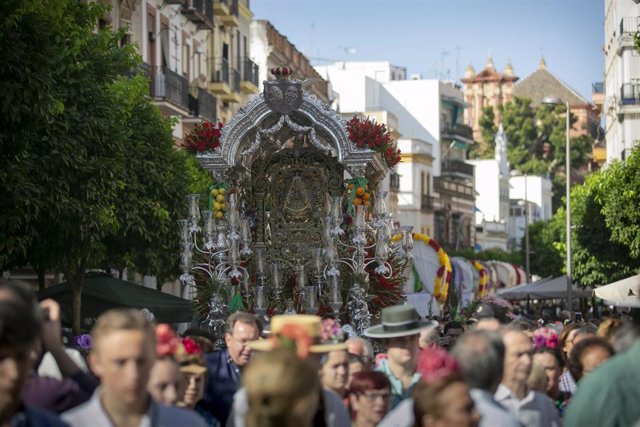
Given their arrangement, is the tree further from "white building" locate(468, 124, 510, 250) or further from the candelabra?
"white building" locate(468, 124, 510, 250)

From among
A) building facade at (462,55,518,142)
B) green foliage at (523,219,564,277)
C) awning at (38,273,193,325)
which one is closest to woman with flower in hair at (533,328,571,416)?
awning at (38,273,193,325)

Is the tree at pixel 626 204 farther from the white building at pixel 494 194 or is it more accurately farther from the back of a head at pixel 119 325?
the white building at pixel 494 194

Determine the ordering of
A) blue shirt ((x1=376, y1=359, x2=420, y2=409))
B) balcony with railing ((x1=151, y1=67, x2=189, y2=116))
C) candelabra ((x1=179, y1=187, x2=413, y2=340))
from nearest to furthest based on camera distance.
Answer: blue shirt ((x1=376, y1=359, x2=420, y2=409))
candelabra ((x1=179, y1=187, x2=413, y2=340))
balcony with railing ((x1=151, y1=67, x2=189, y2=116))

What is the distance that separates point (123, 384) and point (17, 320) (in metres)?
0.49

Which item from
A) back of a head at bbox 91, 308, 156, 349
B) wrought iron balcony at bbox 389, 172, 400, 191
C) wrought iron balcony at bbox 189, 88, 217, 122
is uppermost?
wrought iron balcony at bbox 189, 88, 217, 122

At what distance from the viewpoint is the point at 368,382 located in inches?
350

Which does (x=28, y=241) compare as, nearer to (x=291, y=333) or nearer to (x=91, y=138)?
(x=91, y=138)

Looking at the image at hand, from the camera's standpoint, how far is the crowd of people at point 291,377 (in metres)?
6.58

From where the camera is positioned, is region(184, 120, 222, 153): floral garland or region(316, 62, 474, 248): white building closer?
region(184, 120, 222, 153): floral garland

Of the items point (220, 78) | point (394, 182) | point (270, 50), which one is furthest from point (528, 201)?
point (220, 78)

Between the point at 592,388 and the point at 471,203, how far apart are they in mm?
92862

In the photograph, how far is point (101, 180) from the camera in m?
24.3

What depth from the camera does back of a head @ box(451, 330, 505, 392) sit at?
7.97m

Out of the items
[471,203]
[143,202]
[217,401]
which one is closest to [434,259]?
[143,202]
